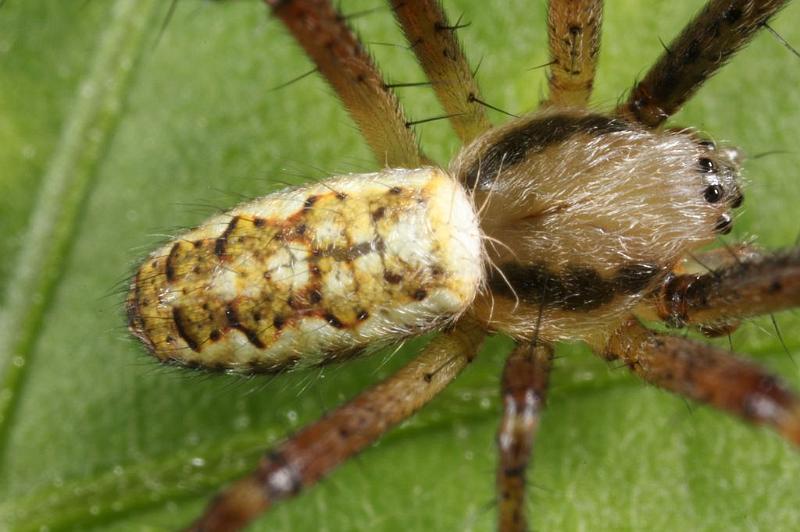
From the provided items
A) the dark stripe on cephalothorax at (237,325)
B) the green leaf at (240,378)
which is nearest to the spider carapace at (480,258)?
the dark stripe on cephalothorax at (237,325)

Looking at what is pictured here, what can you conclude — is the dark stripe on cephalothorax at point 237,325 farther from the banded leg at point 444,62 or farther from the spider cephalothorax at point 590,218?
the banded leg at point 444,62

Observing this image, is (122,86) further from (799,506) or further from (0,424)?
(799,506)

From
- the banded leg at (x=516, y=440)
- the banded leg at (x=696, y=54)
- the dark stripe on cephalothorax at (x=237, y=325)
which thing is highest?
the banded leg at (x=696, y=54)

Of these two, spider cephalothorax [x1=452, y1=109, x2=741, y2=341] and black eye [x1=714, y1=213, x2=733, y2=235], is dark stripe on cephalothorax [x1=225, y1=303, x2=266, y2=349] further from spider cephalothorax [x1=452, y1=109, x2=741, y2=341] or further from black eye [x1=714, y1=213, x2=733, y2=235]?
black eye [x1=714, y1=213, x2=733, y2=235]

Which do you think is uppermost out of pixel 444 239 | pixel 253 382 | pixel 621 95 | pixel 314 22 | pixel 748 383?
pixel 314 22

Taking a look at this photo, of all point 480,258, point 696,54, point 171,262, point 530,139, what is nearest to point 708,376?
point 480,258

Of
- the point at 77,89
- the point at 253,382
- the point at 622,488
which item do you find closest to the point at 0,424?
the point at 253,382

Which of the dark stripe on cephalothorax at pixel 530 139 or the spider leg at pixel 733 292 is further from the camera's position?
the dark stripe on cephalothorax at pixel 530 139

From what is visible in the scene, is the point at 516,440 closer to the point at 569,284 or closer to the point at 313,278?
the point at 569,284
